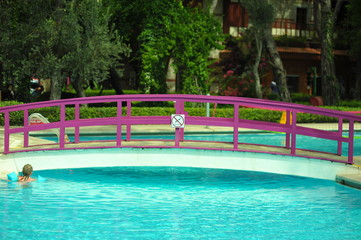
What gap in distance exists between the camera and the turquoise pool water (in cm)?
1030

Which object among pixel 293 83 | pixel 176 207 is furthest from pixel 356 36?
pixel 176 207

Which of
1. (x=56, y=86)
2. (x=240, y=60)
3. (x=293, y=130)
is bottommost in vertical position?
(x=293, y=130)

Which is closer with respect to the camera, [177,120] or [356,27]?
[177,120]

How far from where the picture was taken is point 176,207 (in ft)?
39.9

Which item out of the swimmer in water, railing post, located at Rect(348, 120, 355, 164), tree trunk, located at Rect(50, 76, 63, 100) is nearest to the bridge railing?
railing post, located at Rect(348, 120, 355, 164)

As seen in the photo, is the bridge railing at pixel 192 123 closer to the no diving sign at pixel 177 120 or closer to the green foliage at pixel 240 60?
the no diving sign at pixel 177 120

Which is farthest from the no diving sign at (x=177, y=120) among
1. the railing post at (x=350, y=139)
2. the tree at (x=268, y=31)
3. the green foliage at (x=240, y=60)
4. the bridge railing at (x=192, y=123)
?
the green foliage at (x=240, y=60)

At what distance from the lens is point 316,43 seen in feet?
156

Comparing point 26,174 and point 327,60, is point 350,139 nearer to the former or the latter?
point 26,174

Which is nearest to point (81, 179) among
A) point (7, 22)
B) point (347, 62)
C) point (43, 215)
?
point (43, 215)

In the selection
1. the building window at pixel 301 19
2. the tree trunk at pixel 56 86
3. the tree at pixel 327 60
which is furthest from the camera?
the building window at pixel 301 19

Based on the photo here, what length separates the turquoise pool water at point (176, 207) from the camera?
406 inches

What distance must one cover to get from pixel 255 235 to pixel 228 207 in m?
2.16

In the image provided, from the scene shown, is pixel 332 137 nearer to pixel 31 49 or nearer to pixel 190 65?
pixel 31 49
